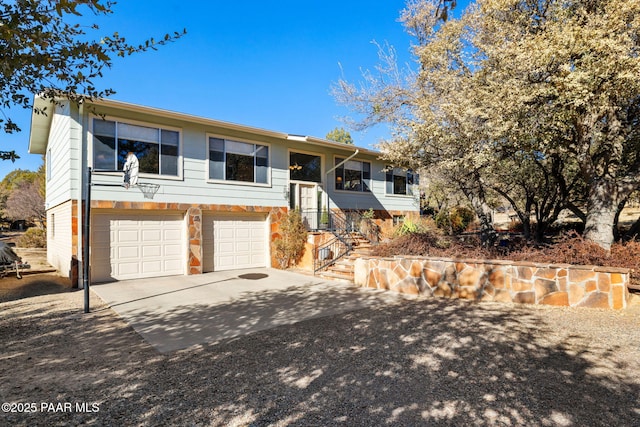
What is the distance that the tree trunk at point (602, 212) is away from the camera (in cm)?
700

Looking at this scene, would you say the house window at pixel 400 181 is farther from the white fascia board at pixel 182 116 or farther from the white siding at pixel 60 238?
the white siding at pixel 60 238

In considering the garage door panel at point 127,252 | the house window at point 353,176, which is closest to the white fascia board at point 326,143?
the house window at point 353,176

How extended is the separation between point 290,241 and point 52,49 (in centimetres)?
898

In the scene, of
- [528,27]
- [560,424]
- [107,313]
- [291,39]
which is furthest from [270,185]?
[560,424]

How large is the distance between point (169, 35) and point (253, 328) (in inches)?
160

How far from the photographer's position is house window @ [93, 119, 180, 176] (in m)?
8.96

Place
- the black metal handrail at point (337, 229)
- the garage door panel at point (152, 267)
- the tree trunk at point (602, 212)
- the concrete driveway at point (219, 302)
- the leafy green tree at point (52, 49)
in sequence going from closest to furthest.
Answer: the leafy green tree at point (52, 49), the concrete driveway at point (219, 302), the tree trunk at point (602, 212), the garage door panel at point (152, 267), the black metal handrail at point (337, 229)

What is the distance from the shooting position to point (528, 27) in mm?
7145

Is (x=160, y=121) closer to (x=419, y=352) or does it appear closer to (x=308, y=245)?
(x=308, y=245)

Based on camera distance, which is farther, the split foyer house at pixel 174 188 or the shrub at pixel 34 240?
the shrub at pixel 34 240

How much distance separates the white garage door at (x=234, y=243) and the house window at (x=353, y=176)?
4.00 meters

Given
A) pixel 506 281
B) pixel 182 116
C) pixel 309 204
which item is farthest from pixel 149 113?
pixel 506 281

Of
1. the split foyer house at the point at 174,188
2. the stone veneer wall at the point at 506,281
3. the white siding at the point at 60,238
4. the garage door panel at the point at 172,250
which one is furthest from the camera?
the garage door panel at the point at 172,250

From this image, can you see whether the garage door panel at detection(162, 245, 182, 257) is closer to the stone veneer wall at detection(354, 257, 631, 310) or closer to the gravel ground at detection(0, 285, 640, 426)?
the gravel ground at detection(0, 285, 640, 426)
